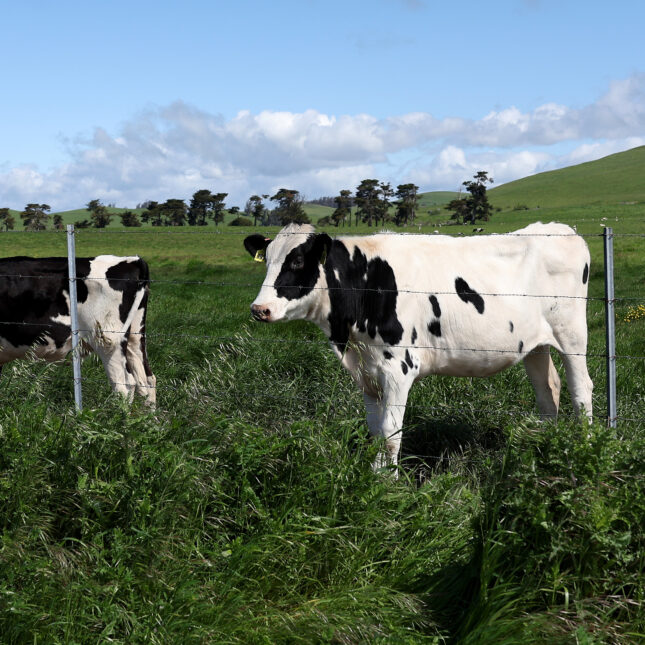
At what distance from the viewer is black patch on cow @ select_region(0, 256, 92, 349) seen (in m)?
8.05

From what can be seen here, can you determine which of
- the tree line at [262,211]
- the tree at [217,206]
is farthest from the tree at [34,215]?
the tree at [217,206]

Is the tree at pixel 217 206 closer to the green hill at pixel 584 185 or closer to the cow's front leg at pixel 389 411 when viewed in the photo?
the green hill at pixel 584 185

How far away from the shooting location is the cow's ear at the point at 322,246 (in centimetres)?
568

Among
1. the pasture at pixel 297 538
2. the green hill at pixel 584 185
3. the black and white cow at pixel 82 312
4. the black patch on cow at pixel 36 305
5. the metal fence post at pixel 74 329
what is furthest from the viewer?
the green hill at pixel 584 185

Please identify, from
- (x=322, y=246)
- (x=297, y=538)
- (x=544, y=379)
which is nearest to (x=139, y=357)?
(x=322, y=246)

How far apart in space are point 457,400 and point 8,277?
5105mm

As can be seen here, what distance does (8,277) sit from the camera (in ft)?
26.7

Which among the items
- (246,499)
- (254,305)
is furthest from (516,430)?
(254,305)

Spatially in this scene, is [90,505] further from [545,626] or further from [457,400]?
[457,400]

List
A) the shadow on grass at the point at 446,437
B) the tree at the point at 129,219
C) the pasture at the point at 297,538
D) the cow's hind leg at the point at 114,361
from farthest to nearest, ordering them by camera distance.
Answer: the tree at the point at 129,219
the cow's hind leg at the point at 114,361
the shadow on grass at the point at 446,437
the pasture at the point at 297,538

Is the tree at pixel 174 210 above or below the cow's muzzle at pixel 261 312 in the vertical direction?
above

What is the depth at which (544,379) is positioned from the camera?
6773 mm

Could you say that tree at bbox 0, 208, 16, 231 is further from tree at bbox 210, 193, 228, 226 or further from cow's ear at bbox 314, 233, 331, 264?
cow's ear at bbox 314, 233, 331, 264

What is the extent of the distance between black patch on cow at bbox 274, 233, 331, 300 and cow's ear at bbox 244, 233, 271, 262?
2.04 feet
